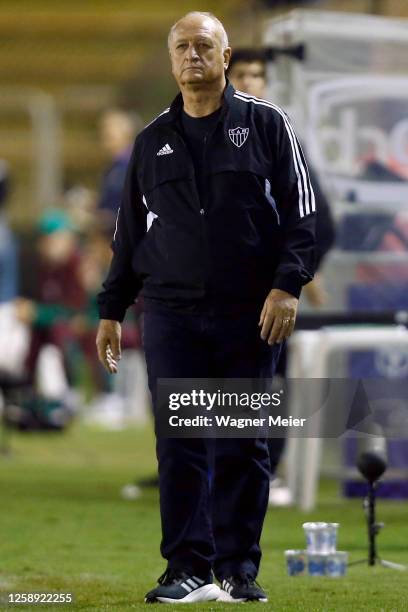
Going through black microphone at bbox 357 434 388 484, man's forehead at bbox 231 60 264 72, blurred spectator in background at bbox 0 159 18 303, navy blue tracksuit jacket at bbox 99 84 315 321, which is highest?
man's forehead at bbox 231 60 264 72

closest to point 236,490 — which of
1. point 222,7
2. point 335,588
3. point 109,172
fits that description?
point 335,588

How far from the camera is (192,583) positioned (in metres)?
5.17

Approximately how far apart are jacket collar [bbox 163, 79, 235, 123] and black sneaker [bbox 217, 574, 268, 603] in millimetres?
1399

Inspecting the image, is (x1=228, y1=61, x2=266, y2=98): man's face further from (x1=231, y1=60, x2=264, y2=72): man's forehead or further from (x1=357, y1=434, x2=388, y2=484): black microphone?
(x1=357, y1=434, x2=388, y2=484): black microphone

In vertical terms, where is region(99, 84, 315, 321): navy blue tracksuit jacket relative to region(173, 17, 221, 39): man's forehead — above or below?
below

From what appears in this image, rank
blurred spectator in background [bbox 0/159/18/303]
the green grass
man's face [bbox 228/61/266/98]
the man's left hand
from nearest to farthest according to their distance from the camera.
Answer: the man's left hand → the green grass → man's face [bbox 228/61/266/98] → blurred spectator in background [bbox 0/159/18/303]

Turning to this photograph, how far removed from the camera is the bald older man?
515 centimetres

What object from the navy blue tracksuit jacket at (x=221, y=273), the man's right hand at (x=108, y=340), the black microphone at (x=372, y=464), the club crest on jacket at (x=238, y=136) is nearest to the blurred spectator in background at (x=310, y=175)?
the black microphone at (x=372, y=464)

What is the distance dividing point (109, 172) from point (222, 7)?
615cm

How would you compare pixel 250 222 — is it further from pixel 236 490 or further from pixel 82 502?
pixel 82 502

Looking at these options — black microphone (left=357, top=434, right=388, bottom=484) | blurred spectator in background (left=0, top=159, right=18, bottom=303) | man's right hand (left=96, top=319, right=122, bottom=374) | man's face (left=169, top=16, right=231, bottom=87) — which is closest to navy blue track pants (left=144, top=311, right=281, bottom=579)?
man's right hand (left=96, top=319, right=122, bottom=374)

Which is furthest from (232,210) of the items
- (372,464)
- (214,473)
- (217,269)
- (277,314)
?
(372,464)

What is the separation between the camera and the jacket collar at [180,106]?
521 centimetres

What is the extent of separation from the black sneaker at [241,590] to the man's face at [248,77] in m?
3.10
